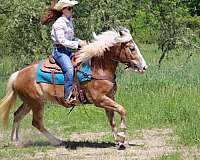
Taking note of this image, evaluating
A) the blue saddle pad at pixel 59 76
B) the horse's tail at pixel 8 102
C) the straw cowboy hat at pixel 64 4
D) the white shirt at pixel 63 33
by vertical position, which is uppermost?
the straw cowboy hat at pixel 64 4

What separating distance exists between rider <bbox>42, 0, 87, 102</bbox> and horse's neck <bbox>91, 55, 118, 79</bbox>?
34cm

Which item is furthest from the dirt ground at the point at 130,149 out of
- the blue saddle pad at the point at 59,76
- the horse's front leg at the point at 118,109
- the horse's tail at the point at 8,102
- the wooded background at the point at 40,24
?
the wooded background at the point at 40,24

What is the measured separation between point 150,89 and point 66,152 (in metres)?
5.56

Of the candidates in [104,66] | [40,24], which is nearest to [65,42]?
[104,66]

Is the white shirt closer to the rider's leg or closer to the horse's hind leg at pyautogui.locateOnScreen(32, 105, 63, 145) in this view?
the rider's leg

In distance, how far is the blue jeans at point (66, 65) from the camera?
753cm

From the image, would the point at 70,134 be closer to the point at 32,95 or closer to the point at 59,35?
the point at 32,95

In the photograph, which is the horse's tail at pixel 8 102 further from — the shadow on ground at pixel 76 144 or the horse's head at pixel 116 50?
the horse's head at pixel 116 50

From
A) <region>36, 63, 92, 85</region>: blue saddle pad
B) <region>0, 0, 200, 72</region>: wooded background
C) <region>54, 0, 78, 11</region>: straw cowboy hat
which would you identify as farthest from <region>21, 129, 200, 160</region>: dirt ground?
<region>0, 0, 200, 72</region>: wooded background

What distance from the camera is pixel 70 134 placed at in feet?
29.6

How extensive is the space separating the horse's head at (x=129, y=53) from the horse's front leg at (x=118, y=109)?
624 mm

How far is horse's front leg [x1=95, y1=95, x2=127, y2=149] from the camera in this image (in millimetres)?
7371

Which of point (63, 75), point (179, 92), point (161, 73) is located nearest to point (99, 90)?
point (63, 75)

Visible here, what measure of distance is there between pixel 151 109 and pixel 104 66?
2.96 metres
